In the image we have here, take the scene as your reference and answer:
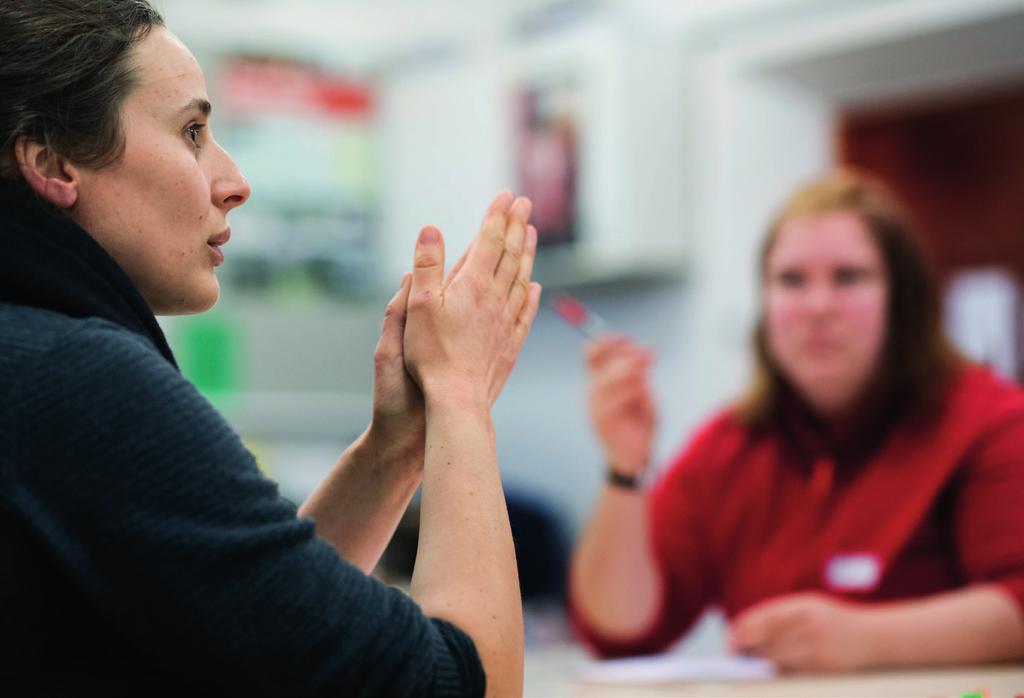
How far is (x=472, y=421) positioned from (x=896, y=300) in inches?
46.6

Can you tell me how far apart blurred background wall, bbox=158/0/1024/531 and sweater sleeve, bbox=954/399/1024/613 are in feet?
4.14

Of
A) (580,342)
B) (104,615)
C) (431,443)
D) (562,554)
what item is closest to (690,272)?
(580,342)

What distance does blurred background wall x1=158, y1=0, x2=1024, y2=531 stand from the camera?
307cm

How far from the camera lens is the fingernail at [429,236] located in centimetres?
94

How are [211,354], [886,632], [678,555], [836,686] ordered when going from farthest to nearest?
[211,354] → [678,555] → [886,632] → [836,686]

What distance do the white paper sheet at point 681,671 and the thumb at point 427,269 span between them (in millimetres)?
609

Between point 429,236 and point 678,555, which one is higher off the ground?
point 429,236

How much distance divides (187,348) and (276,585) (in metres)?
2.90

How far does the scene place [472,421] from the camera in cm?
86

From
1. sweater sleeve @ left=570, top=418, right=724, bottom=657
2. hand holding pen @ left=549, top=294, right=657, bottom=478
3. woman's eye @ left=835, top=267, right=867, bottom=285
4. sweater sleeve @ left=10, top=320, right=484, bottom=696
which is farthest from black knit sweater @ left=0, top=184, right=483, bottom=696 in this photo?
woman's eye @ left=835, top=267, right=867, bottom=285

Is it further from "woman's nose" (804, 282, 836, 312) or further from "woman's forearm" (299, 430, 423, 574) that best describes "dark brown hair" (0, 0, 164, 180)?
"woman's nose" (804, 282, 836, 312)

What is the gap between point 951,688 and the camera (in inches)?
49.6

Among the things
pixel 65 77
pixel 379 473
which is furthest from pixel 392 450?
pixel 65 77

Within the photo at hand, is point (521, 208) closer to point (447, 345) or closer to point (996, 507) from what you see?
point (447, 345)
